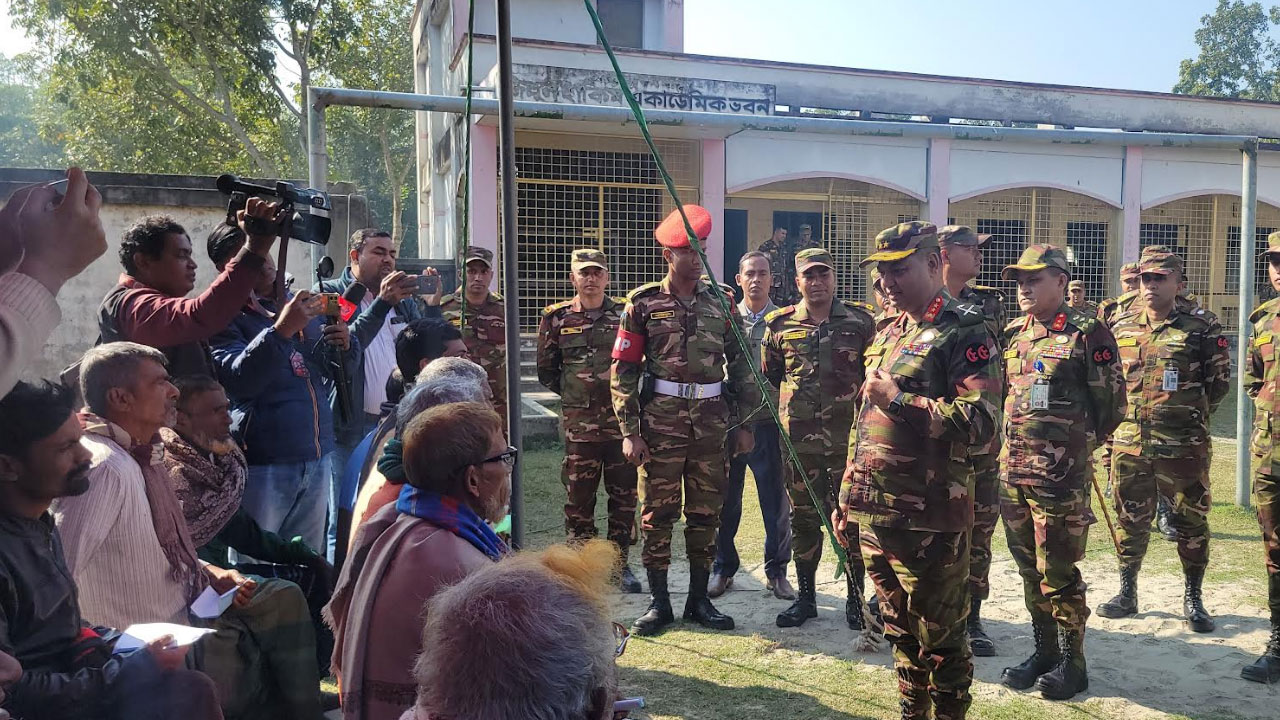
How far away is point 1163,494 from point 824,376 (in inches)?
86.4

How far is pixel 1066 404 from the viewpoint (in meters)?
4.31

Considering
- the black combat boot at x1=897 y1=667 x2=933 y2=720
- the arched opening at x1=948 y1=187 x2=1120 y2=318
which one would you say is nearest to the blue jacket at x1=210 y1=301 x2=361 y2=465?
the black combat boot at x1=897 y1=667 x2=933 y2=720

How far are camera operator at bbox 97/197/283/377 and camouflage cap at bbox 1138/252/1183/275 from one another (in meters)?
5.11

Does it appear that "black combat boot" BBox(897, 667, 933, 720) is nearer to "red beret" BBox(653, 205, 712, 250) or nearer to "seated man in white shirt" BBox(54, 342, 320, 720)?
"seated man in white shirt" BBox(54, 342, 320, 720)

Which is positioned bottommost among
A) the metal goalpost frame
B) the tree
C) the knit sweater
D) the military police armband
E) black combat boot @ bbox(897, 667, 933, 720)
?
black combat boot @ bbox(897, 667, 933, 720)

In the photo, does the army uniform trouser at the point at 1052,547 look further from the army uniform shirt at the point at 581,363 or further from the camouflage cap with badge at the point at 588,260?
the camouflage cap with badge at the point at 588,260

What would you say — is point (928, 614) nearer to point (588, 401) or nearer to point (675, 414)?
point (675, 414)

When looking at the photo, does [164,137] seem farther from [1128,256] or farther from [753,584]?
[1128,256]

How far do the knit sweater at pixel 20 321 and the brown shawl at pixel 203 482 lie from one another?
5.70 feet

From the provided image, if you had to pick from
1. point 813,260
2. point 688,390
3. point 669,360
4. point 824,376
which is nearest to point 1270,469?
point 824,376

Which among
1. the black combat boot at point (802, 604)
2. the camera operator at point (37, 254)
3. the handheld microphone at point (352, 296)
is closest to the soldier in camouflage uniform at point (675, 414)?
the black combat boot at point (802, 604)

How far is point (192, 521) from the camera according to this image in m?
3.17

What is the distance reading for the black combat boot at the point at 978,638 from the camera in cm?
459

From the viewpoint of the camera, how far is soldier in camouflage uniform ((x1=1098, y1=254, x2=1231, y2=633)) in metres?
5.13
